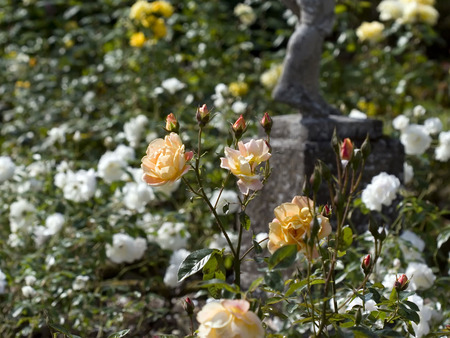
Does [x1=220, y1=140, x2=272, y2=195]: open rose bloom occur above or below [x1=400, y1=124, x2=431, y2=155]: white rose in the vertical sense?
above

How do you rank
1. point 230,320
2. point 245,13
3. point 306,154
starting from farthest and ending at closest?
1. point 245,13
2. point 306,154
3. point 230,320

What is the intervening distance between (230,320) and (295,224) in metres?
0.26

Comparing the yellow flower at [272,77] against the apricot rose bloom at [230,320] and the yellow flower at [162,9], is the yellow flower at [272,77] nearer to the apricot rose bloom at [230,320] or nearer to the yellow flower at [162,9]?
the yellow flower at [162,9]

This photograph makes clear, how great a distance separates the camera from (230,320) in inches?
43.4

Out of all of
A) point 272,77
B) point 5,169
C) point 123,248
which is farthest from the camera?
point 272,77

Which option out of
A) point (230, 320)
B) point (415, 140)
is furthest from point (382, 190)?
point (230, 320)

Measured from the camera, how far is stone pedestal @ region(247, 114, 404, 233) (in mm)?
2564

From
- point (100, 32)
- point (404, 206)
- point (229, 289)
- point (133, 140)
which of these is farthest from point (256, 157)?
point (100, 32)

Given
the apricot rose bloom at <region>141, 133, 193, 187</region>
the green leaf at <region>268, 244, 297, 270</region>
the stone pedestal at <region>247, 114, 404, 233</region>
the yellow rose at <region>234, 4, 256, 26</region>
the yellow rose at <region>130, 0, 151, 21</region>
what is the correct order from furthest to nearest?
the yellow rose at <region>234, 4, 256, 26</region> → the yellow rose at <region>130, 0, 151, 21</region> → the stone pedestal at <region>247, 114, 404, 233</region> → the apricot rose bloom at <region>141, 133, 193, 187</region> → the green leaf at <region>268, 244, 297, 270</region>

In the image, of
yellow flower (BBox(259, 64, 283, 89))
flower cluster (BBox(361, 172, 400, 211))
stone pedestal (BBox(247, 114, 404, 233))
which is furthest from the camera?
yellow flower (BBox(259, 64, 283, 89))

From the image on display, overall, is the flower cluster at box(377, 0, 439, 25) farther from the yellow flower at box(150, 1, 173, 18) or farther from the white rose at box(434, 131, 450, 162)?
the white rose at box(434, 131, 450, 162)

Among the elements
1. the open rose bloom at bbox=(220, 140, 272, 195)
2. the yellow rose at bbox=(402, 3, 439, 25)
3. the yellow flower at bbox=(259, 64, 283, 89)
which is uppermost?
the open rose bloom at bbox=(220, 140, 272, 195)

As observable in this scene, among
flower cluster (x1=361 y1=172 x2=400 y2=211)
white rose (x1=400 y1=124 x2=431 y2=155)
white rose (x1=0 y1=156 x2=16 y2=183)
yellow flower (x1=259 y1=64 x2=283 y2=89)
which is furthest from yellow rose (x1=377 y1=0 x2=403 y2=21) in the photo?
white rose (x1=0 y1=156 x2=16 y2=183)

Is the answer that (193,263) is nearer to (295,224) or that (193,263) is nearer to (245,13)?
(295,224)
